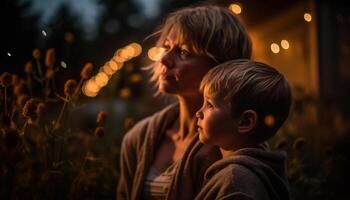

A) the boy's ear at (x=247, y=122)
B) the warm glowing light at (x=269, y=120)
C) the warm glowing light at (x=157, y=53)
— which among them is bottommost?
the warm glowing light at (x=269, y=120)

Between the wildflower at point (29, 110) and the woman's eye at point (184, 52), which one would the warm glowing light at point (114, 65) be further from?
the wildflower at point (29, 110)

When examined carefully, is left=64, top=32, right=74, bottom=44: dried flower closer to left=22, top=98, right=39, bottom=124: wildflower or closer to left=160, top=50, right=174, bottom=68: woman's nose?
left=160, top=50, right=174, bottom=68: woman's nose

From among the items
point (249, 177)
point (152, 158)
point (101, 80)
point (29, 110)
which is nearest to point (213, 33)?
point (152, 158)

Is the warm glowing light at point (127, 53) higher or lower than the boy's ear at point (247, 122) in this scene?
higher

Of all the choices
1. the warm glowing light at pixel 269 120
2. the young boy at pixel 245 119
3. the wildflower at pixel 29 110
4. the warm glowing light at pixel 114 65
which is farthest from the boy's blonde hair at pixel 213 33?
the warm glowing light at pixel 114 65

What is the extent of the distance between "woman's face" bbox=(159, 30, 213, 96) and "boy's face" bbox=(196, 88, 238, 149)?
37 centimetres

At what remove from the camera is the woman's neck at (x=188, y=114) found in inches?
94.2

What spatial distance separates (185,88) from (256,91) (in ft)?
1.64

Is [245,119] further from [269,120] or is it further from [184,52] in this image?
[184,52]

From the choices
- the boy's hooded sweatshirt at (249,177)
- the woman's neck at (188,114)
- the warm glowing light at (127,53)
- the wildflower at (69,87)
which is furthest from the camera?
the warm glowing light at (127,53)

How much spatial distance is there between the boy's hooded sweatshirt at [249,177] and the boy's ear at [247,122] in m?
0.08

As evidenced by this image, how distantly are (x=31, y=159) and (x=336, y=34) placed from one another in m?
5.14

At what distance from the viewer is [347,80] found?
6680 mm

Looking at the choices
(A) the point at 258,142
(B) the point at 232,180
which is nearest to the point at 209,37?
(A) the point at 258,142
